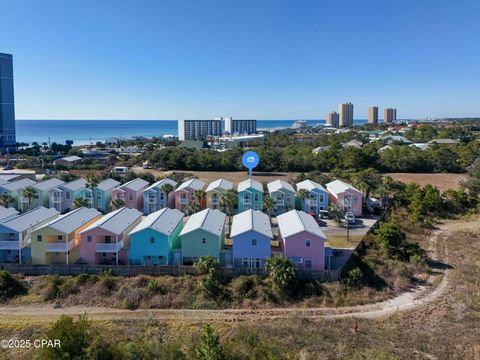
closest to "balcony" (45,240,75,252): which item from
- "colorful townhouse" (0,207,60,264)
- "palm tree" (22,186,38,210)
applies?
"colorful townhouse" (0,207,60,264)

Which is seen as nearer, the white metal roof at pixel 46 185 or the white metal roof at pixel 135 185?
the white metal roof at pixel 46 185

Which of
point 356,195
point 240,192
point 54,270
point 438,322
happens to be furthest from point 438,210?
point 54,270

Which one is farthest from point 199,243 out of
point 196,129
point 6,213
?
point 196,129

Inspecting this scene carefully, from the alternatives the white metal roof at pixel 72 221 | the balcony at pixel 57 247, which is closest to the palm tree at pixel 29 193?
the white metal roof at pixel 72 221

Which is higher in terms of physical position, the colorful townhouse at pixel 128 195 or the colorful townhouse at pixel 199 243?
the colorful townhouse at pixel 128 195

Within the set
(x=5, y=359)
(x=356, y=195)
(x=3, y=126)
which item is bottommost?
(x=5, y=359)

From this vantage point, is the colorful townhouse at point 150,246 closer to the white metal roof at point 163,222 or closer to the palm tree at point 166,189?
the white metal roof at point 163,222

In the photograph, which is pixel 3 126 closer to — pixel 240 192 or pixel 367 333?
pixel 240 192

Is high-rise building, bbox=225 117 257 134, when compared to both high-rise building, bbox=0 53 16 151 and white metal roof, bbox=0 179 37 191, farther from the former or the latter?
white metal roof, bbox=0 179 37 191
